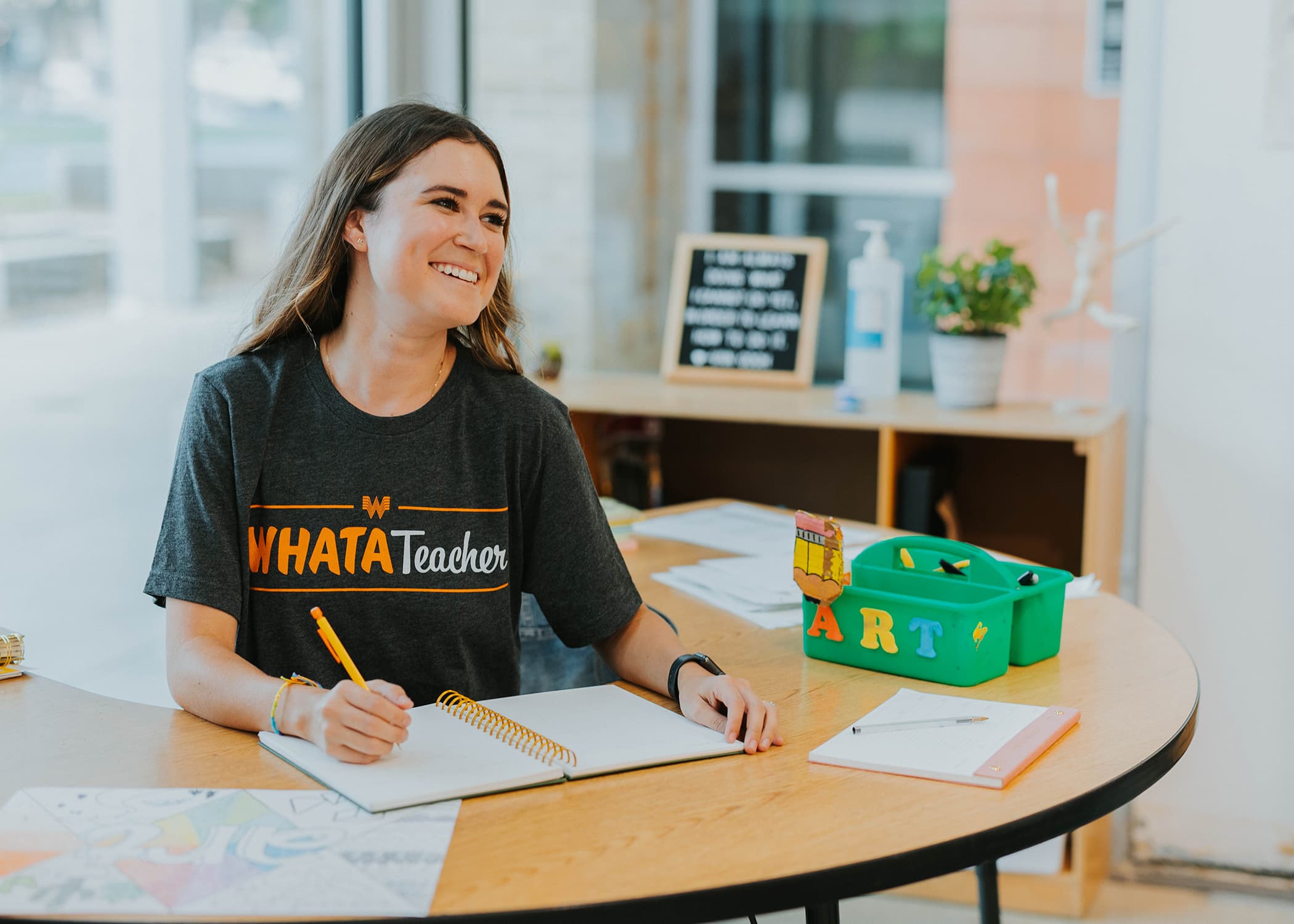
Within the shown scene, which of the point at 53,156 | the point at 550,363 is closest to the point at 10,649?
the point at 53,156

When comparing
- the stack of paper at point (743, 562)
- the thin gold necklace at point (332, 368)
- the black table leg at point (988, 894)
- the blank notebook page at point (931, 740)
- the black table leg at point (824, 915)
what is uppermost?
the thin gold necklace at point (332, 368)

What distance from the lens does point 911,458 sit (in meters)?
2.60

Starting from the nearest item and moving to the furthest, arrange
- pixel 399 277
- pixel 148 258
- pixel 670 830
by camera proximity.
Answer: pixel 670 830 → pixel 399 277 → pixel 148 258

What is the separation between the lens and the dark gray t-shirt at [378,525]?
1.45 m

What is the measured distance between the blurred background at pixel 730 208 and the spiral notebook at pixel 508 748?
54cm

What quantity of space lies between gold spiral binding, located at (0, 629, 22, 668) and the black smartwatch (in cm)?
71

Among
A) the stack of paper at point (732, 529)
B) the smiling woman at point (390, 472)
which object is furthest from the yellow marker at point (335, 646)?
the stack of paper at point (732, 529)

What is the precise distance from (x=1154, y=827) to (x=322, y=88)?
2.37 m

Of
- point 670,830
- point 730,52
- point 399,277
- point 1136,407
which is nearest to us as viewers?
point 670,830

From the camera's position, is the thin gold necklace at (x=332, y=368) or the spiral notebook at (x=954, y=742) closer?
the spiral notebook at (x=954, y=742)

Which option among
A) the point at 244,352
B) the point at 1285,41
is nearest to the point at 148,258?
the point at 244,352

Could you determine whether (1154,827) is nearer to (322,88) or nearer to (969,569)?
(969,569)

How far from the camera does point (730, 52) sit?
10.5 ft

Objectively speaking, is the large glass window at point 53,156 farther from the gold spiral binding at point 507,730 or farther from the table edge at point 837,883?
the table edge at point 837,883
